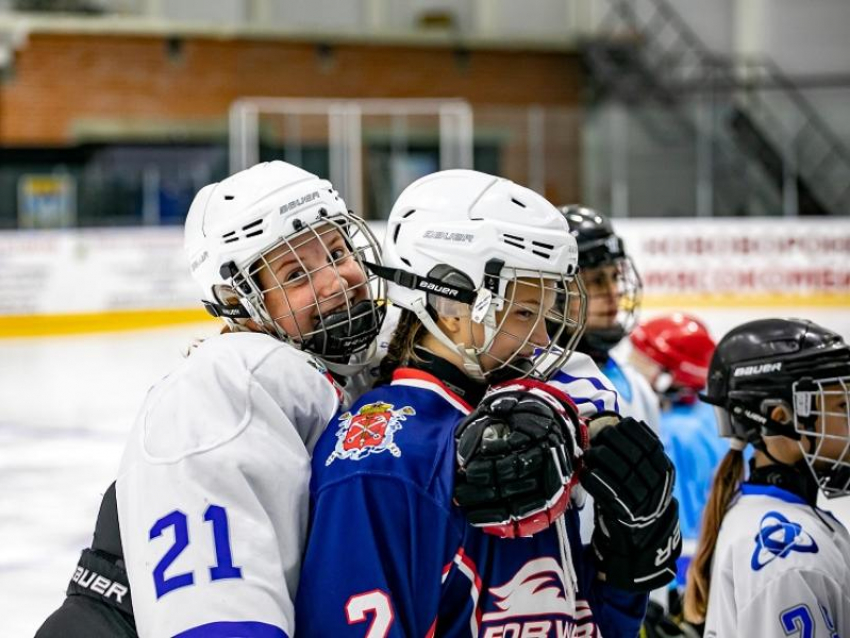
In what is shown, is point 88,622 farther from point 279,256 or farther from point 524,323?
point 524,323

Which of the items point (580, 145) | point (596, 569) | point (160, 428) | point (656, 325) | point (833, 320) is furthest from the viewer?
point (580, 145)

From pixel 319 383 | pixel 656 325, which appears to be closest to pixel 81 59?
pixel 656 325

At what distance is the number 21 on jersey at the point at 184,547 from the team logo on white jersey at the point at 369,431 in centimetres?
14

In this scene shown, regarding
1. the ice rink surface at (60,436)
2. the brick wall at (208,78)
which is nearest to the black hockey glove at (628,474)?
the ice rink surface at (60,436)

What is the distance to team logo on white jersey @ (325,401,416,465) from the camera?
1.37 m

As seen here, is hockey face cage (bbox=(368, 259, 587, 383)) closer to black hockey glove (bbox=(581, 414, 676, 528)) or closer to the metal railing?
black hockey glove (bbox=(581, 414, 676, 528))

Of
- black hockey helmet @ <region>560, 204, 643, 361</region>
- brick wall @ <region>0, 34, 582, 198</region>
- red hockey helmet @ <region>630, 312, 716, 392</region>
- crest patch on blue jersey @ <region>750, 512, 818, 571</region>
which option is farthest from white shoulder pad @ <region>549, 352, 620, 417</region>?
brick wall @ <region>0, 34, 582, 198</region>

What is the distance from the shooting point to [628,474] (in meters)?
1.35

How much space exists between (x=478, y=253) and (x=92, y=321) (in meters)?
10.6

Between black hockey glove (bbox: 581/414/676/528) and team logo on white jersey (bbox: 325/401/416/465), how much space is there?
219 millimetres

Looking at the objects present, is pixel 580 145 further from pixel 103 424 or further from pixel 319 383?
pixel 319 383

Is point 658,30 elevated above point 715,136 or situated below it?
above

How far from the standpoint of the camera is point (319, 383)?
1.50 m

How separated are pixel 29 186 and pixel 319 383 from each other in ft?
37.6
